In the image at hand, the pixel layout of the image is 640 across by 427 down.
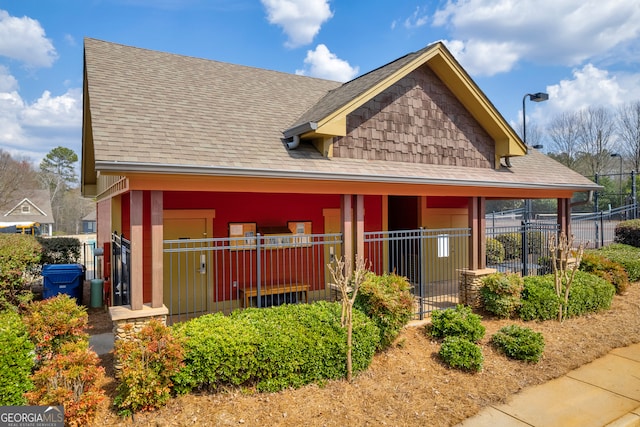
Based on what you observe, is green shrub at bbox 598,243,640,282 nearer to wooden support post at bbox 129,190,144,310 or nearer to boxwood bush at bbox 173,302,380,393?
boxwood bush at bbox 173,302,380,393

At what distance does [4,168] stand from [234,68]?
42.8 m

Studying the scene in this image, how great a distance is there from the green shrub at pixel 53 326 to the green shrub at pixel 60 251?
7365 mm

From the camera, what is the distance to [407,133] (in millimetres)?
9945

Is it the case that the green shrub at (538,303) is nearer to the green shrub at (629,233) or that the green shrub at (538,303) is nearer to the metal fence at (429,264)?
the metal fence at (429,264)

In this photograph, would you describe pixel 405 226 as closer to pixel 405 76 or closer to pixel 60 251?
pixel 405 76

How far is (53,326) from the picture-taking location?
225 inches

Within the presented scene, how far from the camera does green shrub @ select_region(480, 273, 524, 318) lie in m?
8.80

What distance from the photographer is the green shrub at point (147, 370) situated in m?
4.79

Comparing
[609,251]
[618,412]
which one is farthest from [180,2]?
[609,251]

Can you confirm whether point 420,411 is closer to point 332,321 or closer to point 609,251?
point 332,321

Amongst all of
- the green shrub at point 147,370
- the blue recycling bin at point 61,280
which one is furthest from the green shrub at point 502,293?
the blue recycling bin at point 61,280

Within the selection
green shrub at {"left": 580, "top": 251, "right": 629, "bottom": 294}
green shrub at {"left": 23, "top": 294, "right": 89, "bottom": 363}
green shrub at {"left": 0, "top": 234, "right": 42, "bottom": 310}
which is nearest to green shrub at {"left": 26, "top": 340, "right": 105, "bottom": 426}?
green shrub at {"left": 23, "top": 294, "right": 89, "bottom": 363}

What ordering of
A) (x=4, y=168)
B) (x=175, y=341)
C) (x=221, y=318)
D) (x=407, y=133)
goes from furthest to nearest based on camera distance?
(x=4, y=168) < (x=407, y=133) < (x=221, y=318) < (x=175, y=341)

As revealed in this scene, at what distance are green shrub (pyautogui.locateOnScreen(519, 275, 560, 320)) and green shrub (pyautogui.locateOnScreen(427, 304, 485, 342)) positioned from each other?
1993 millimetres
